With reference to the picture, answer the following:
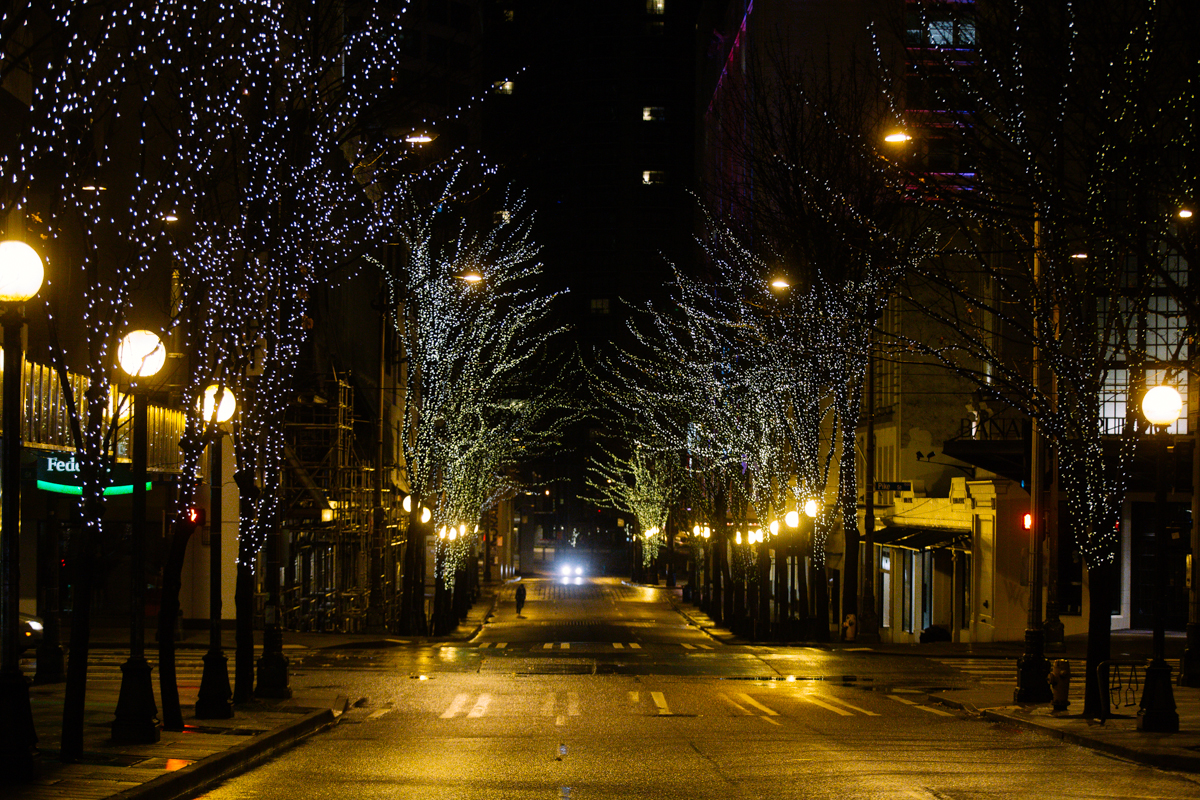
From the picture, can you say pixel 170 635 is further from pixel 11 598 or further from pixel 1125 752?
pixel 1125 752

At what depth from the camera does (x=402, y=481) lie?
65750 millimetres

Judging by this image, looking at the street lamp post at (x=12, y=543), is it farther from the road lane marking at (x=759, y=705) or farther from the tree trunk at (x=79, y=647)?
the road lane marking at (x=759, y=705)

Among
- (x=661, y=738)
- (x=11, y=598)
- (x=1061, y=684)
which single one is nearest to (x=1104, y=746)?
(x=1061, y=684)

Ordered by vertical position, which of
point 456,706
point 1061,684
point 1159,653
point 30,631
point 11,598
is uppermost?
point 11,598

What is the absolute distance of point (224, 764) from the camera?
13812mm

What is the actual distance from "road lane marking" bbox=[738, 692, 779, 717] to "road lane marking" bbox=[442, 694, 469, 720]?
477cm

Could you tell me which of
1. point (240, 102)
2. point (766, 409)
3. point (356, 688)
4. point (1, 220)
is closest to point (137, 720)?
point (1, 220)

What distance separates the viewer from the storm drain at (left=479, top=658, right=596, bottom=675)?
94.1 feet

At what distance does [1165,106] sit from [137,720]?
13872mm

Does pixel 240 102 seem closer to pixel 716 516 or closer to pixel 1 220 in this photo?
pixel 1 220

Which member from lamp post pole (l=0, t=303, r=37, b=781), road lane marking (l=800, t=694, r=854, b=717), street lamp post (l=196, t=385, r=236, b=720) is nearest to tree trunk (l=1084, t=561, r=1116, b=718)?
road lane marking (l=800, t=694, r=854, b=717)

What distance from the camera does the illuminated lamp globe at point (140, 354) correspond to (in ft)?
46.1

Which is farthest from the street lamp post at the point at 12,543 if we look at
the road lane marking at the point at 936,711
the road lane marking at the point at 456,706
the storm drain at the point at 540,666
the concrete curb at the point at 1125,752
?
the storm drain at the point at 540,666

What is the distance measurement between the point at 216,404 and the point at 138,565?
3.00m
